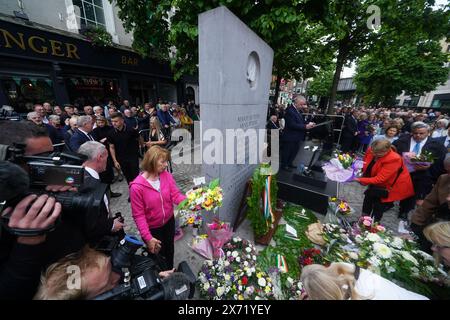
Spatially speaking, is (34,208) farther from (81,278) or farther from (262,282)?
(262,282)

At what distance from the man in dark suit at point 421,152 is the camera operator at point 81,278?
16.6 ft

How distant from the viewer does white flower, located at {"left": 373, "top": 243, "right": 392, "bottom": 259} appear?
177 cm

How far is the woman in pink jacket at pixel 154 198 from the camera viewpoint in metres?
2.01

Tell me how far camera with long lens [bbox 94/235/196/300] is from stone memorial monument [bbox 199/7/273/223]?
1.69 m

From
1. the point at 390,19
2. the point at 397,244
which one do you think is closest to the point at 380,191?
the point at 397,244

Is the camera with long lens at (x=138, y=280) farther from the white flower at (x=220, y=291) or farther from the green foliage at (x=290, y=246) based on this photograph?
the green foliage at (x=290, y=246)

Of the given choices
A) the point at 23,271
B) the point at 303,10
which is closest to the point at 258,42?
the point at 303,10

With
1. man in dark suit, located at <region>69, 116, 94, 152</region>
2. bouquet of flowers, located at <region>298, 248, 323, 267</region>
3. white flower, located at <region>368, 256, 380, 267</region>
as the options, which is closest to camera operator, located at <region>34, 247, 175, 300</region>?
white flower, located at <region>368, 256, 380, 267</region>

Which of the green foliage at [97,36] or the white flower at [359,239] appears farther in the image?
the green foliage at [97,36]

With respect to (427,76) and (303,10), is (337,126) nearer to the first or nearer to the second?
(303,10)

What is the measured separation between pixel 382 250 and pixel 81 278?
2566 millimetres

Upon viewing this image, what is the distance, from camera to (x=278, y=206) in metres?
4.14

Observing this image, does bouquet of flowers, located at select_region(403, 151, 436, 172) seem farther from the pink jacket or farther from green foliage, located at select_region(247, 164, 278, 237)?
the pink jacket

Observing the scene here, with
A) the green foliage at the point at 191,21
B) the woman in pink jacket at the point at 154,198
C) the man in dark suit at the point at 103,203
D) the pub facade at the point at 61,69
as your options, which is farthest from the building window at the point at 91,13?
the woman in pink jacket at the point at 154,198
